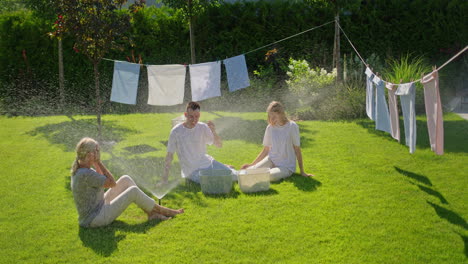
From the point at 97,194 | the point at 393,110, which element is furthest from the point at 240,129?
the point at 97,194

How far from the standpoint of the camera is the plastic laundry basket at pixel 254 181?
6.55 m

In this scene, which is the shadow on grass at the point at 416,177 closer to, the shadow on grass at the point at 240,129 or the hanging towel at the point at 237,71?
the shadow on grass at the point at 240,129

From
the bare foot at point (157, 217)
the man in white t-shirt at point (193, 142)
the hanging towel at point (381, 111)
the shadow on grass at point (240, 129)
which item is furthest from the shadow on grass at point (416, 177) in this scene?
the bare foot at point (157, 217)

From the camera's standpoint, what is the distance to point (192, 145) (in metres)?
7.16

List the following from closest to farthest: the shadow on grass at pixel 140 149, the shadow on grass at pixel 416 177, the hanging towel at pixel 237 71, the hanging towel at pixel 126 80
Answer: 1. the shadow on grass at pixel 416 177
2. the shadow on grass at pixel 140 149
3. the hanging towel at pixel 126 80
4. the hanging towel at pixel 237 71

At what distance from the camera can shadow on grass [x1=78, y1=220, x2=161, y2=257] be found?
499cm

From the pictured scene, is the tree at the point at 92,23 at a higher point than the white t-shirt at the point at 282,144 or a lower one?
higher

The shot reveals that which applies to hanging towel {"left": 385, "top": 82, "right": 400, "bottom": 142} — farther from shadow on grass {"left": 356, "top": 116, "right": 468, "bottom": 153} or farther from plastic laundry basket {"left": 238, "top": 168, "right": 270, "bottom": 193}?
plastic laundry basket {"left": 238, "top": 168, "right": 270, "bottom": 193}

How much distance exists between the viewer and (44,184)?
739 cm

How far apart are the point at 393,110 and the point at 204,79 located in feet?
15.2

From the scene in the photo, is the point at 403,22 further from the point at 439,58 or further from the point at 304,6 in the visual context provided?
the point at 304,6

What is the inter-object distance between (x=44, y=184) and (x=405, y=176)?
17.2 feet

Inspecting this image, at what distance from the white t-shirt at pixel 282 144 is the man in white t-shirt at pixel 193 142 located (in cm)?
71

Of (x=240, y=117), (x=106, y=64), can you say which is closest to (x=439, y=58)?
(x=240, y=117)
